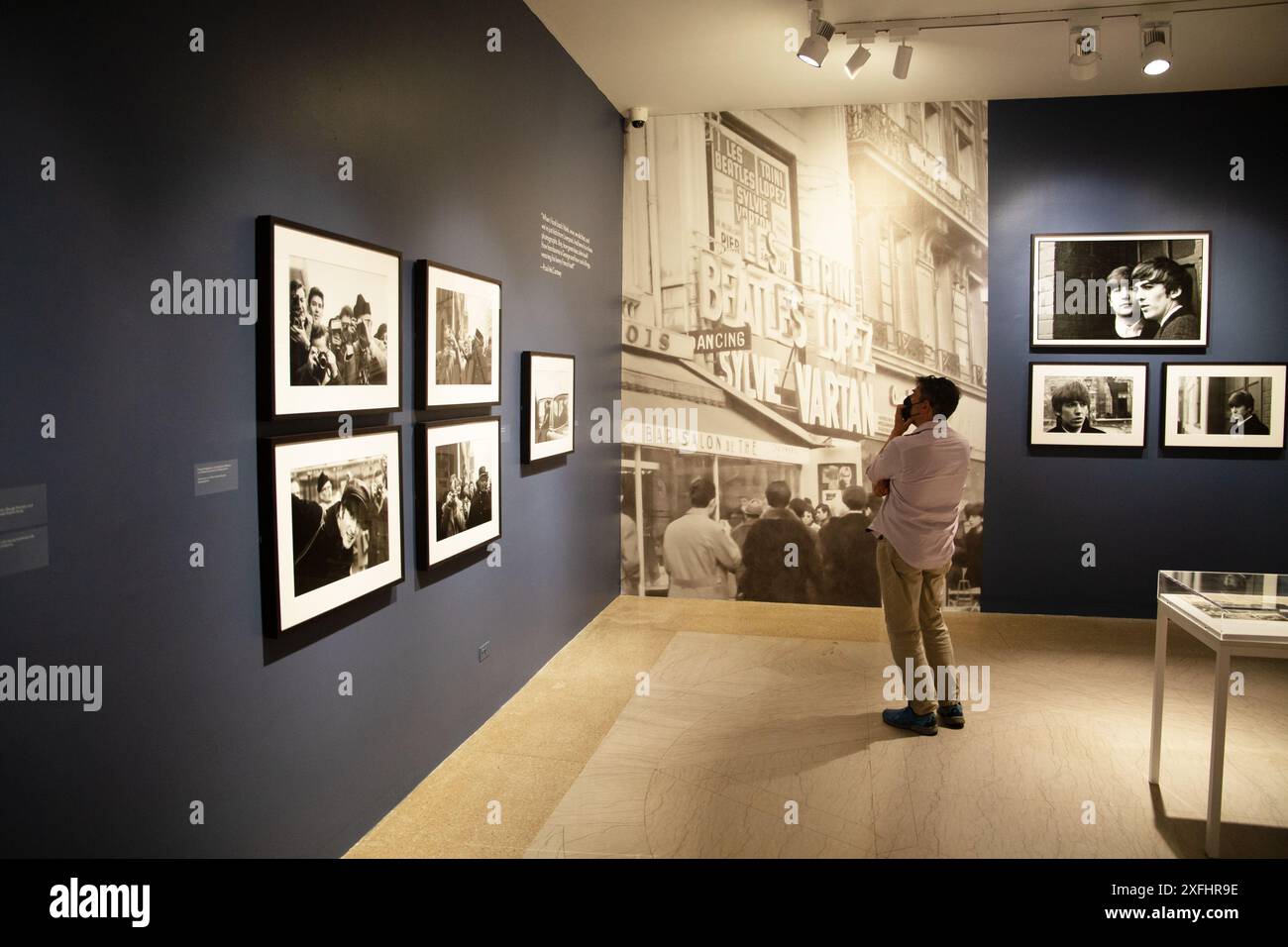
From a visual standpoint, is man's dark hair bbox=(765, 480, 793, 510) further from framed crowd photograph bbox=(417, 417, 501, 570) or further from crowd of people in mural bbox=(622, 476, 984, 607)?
framed crowd photograph bbox=(417, 417, 501, 570)

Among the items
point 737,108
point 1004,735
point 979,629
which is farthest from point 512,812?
point 737,108

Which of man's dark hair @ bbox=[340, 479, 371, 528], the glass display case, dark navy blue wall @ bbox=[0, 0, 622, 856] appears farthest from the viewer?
the glass display case

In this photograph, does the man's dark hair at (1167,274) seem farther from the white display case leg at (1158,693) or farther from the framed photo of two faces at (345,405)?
the framed photo of two faces at (345,405)

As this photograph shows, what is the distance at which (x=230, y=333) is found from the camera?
255 centimetres

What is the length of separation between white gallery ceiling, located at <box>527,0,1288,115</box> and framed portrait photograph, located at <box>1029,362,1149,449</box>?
196cm

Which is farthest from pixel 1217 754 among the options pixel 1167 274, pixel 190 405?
pixel 1167 274

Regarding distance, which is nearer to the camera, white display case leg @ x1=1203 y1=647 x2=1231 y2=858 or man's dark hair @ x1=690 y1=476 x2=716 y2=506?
white display case leg @ x1=1203 y1=647 x2=1231 y2=858

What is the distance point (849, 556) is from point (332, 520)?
473cm

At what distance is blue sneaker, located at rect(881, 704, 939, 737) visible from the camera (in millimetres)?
4422

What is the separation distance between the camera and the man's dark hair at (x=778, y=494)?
7.01 metres

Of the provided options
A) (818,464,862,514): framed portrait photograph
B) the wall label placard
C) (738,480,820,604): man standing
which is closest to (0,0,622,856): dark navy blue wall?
the wall label placard

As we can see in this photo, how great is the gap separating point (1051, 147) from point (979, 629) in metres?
3.50

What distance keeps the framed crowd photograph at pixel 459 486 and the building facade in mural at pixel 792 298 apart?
277cm

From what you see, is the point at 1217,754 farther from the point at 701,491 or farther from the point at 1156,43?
the point at 701,491
